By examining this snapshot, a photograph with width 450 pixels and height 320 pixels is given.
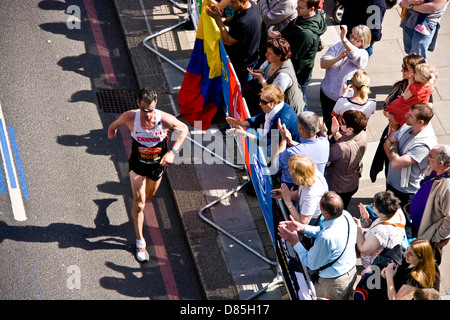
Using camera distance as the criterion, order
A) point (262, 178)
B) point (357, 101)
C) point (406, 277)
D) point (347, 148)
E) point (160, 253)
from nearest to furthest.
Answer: point (406, 277), point (347, 148), point (262, 178), point (357, 101), point (160, 253)

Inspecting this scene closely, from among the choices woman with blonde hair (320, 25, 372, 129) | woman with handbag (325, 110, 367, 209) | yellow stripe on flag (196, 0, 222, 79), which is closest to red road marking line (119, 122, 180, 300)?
yellow stripe on flag (196, 0, 222, 79)

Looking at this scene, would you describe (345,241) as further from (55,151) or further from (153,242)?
(55,151)

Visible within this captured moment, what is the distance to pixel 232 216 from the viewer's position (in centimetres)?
797

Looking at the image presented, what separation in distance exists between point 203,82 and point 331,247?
4.21 m

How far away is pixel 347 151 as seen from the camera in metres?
6.68

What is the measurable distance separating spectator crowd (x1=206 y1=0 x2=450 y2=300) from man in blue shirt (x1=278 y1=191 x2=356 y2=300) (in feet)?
0.03

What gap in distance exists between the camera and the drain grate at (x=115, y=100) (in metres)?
9.38

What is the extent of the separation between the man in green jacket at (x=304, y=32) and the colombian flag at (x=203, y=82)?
3.37 feet

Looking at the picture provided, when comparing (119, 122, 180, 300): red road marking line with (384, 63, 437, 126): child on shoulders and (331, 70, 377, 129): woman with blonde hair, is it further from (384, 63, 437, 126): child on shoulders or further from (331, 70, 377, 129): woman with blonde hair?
(384, 63, 437, 126): child on shoulders

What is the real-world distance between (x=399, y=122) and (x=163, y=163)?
121 inches

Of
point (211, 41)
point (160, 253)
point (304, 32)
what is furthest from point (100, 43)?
point (160, 253)

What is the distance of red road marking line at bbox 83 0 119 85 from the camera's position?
32.7 ft

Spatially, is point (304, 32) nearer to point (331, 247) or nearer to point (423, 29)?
point (423, 29)
